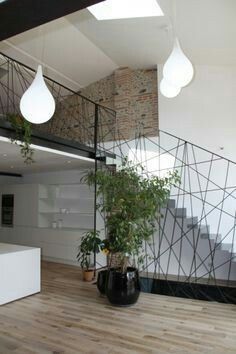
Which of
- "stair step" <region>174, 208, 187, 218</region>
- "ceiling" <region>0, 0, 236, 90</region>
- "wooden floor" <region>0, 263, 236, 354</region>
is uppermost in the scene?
"ceiling" <region>0, 0, 236, 90</region>

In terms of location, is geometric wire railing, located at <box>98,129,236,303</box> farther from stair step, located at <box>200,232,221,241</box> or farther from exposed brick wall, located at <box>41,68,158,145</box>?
exposed brick wall, located at <box>41,68,158,145</box>

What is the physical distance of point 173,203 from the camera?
580 cm

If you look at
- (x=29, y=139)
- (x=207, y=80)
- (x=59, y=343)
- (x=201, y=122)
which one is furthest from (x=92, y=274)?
(x=207, y=80)

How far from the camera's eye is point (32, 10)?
180 cm

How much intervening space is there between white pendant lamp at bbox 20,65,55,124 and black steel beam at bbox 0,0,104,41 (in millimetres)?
971

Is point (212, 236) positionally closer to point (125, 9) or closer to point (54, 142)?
point (54, 142)

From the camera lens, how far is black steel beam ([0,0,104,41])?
5.68 ft

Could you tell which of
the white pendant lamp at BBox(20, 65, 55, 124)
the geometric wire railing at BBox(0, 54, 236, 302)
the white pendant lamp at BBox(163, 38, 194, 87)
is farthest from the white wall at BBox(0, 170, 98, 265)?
the white pendant lamp at BBox(163, 38, 194, 87)

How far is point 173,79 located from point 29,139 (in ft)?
7.63

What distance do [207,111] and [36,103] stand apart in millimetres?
4191

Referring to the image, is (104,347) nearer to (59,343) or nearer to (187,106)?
(59,343)

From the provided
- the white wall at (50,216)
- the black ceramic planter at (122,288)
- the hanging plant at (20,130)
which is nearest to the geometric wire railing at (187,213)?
the white wall at (50,216)

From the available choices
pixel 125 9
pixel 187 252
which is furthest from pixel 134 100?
pixel 187 252

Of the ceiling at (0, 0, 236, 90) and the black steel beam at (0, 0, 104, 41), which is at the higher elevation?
the ceiling at (0, 0, 236, 90)
